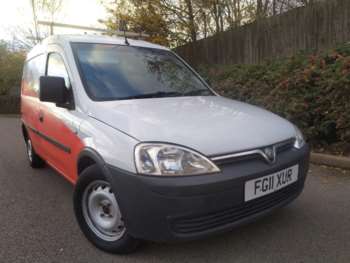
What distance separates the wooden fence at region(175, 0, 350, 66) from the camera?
606 cm

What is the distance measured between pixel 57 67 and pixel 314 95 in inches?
144

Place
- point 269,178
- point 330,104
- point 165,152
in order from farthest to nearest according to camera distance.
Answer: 1. point 330,104
2. point 269,178
3. point 165,152

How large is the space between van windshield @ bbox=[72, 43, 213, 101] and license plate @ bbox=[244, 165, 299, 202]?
1.26m

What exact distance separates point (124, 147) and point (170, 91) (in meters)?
1.16

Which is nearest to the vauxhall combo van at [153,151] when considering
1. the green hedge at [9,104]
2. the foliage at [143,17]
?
the foliage at [143,17]

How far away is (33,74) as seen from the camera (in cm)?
428

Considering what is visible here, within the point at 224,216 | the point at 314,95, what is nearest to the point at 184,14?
the point at 314,95

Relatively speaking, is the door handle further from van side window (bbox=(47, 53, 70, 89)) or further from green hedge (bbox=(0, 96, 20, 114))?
green hedge (bbox=(0, 96, 20, 114))

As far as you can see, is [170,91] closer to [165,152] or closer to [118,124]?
[118,124]

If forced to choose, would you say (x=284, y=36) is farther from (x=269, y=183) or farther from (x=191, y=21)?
(x=269, y=183)

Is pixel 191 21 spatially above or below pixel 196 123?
above

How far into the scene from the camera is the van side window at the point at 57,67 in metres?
3.01

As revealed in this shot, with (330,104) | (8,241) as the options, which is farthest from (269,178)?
(330,104)

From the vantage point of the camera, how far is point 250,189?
6.92ft
